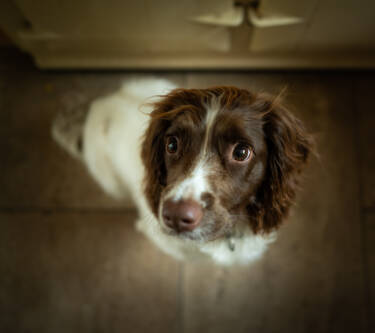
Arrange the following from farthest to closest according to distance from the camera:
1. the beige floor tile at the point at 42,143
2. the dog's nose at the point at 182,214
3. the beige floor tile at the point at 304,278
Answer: the beige floor tile at the point at 42,143, the beige floor tile at the point at 304,278, the dog's nose at the point at 182,214

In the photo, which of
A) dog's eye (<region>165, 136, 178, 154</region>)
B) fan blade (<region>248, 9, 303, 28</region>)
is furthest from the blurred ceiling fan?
dog's eye (<region>165, 136, 178, 154</region>)

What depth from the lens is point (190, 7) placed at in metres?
2.11

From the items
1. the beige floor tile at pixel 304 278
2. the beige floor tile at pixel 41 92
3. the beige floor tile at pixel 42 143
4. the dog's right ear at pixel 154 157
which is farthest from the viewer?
the beige floor tile at pixel 41 92

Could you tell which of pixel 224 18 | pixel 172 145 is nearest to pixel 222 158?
pixel 172 145

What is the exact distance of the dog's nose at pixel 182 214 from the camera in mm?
1183

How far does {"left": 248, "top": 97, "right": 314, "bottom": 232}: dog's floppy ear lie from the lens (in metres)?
1.44

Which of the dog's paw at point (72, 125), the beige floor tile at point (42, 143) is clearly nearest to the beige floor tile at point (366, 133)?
the beige floor tile at point (42, 143)

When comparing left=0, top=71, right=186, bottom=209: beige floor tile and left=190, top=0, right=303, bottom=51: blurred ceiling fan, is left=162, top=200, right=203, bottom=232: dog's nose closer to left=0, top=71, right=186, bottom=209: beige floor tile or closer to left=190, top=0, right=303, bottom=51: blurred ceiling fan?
left=0, top=71, right=186, bottom=209: beige floor tile

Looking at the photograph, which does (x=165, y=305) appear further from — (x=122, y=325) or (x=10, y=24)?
(x=10, y=24)

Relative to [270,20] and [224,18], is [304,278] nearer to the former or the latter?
[270,20]

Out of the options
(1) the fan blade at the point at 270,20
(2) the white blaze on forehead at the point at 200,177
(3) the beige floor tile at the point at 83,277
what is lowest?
(3) the beige floor tile at the point at 83,277

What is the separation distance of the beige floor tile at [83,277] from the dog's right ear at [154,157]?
103 centimetres

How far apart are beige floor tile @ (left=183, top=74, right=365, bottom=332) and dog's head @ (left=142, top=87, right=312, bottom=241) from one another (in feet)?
3.34

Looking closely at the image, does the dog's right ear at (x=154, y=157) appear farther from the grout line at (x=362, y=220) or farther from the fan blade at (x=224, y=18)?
the grout line at (x=362, y=220)
